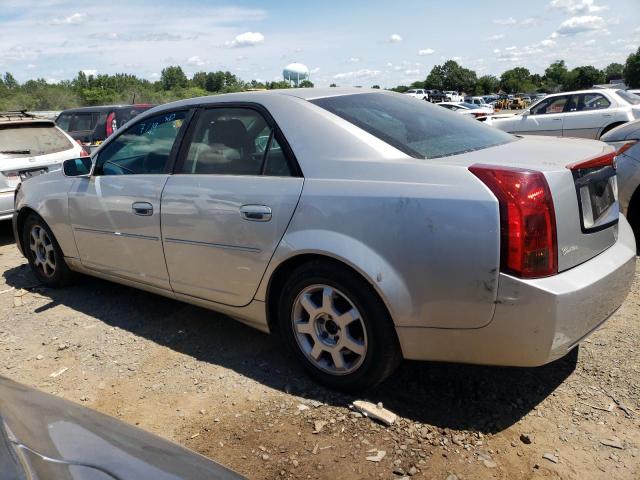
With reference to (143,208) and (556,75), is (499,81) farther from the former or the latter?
(143,208)

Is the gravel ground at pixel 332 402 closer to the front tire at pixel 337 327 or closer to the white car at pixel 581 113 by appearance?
the front tire at pixel 337 327

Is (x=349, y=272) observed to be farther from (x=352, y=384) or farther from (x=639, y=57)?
(x=639, y=57)

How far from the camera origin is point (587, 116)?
11406 millimetres

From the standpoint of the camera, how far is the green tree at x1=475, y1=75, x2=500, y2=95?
11869 centimetres

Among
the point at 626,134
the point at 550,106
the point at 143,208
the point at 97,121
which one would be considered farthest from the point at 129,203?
the point at 550,106

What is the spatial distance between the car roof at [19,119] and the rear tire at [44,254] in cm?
272

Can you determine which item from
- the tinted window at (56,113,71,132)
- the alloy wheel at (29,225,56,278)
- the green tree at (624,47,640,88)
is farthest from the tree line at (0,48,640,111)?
the alloy wheel at (29,225,56,278)

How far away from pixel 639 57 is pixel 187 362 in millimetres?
94114

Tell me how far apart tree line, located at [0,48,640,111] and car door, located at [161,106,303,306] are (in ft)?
87.2

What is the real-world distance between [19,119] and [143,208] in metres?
4.82

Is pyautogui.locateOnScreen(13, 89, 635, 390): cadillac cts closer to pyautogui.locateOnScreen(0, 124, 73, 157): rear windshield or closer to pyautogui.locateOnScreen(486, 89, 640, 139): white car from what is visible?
pyautogui.locateOnScreen(0, 124, 73, 157): rear windshield

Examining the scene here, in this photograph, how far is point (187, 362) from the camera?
139 inches

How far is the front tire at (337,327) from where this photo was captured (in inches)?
107

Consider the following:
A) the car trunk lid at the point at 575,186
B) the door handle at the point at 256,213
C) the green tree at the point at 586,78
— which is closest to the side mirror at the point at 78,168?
the door handle at the point at 256,213
